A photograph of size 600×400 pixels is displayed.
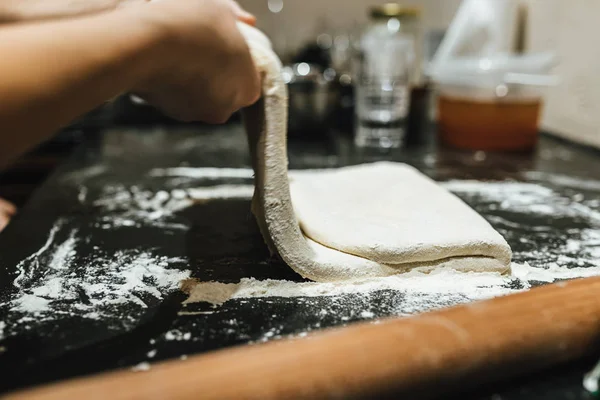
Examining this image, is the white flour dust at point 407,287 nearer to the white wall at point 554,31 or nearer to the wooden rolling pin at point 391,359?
the wooden rolling pin at point 391,359

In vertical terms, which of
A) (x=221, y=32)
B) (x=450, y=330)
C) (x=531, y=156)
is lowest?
(x=531, y=156)

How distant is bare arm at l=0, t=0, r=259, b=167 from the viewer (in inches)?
14.4

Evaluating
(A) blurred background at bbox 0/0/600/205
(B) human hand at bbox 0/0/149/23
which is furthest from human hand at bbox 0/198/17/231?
(B) human hand at bbox 0/0/149/23

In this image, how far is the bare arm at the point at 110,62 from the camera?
37 centimetres

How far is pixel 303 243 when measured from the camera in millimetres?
583

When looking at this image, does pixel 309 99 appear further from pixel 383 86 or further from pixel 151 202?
pixel 151 202

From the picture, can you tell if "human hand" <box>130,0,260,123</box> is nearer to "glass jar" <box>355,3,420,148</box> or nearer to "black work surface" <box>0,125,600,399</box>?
"black work surface" <box>0,125,600,399</box>

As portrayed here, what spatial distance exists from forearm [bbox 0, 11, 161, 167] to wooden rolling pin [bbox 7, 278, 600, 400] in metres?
0.18

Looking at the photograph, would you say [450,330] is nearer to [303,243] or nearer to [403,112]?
[303,243]

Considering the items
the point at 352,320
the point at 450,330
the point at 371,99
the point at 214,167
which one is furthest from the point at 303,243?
the point at 371,99

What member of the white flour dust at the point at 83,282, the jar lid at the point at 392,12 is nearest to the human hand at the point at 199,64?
the white flour dust at the point at 83,282

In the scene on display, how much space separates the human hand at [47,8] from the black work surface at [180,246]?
10.3 inches

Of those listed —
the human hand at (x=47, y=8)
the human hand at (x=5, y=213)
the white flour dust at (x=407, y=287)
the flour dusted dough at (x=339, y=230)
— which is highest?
the human hand at (x=47, y=8)

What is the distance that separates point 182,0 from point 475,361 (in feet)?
1.20
